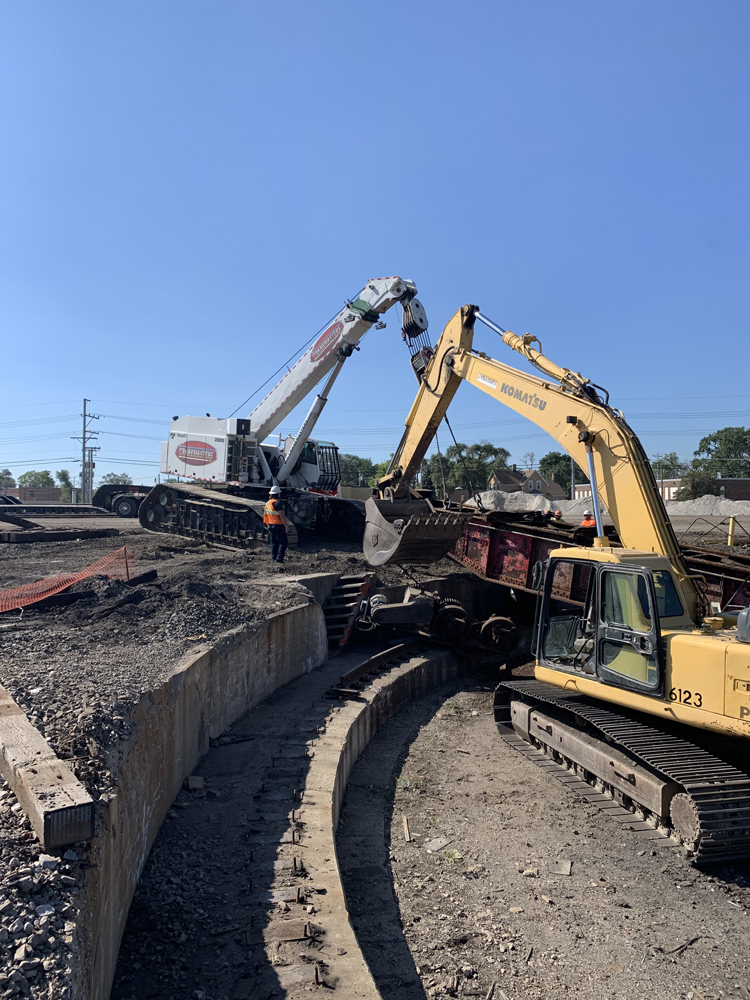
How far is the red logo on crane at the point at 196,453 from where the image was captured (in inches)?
744

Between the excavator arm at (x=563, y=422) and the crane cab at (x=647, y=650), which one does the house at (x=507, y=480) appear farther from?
the crane cab at (x=647, y=650)

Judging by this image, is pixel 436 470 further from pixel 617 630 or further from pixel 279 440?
pixel 617 630

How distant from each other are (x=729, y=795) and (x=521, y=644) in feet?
25.9

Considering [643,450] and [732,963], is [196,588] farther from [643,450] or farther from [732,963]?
[732,963]

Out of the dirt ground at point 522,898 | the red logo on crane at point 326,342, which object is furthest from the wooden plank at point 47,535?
the dirt ground at point 522,898

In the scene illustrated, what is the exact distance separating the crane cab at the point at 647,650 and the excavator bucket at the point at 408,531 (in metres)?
3.85

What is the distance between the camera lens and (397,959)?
14.6ft

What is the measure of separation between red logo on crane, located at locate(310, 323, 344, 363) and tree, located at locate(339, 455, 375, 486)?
5124 centimetres

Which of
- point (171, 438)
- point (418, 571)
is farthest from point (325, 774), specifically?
point (171, 438)

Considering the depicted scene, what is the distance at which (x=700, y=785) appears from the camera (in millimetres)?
5410

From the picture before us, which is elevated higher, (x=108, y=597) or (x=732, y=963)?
(x=108, y=597)

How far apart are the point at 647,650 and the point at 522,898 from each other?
2255 mm

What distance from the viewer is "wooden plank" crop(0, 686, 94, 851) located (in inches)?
123

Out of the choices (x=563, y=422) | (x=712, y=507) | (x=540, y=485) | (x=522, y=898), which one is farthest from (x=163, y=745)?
(x=540, y=485)
